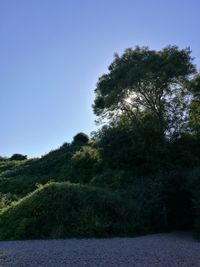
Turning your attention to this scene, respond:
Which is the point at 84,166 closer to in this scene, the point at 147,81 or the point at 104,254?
the point at 147,81

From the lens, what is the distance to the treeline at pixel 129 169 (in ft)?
51.0

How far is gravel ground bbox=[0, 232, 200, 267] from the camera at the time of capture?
9383 mm

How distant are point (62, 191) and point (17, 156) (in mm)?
40934

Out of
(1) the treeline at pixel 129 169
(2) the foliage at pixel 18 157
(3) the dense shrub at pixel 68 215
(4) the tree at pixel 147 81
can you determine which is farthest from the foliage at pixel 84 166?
(2) the foliage at pixel 18 157

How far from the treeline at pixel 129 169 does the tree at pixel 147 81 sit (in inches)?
2.6

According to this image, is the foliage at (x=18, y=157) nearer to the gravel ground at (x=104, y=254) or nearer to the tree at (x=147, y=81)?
the tree at (x=147, y=81)

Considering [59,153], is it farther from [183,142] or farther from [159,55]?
[183,142]

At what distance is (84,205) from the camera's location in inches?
627

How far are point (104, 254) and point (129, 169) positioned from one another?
12.1 m

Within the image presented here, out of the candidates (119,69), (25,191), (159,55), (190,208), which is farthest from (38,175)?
(190,208)

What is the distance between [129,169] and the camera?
22.4m

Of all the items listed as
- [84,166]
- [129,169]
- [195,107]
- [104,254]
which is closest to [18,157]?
[84,166]

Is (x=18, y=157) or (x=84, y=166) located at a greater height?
(x=18, y=157)

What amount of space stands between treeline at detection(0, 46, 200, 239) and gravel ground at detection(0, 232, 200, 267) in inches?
93.7
